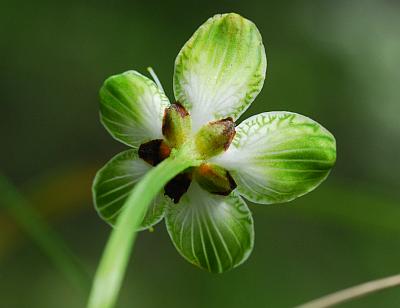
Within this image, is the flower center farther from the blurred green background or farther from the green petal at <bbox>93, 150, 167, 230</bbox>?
the blurred green background

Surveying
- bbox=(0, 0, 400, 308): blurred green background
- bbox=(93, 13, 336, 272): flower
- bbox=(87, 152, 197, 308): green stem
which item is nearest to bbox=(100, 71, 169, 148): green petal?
bbox=(93, 13, 336, 272): flower

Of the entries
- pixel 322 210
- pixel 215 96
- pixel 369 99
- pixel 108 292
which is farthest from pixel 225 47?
pixel 369 99

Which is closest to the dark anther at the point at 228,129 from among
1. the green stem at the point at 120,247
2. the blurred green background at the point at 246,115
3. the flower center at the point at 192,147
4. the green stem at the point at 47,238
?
the flower center at the point at 192,147

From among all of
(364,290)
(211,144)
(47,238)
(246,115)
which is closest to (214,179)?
(211,144)

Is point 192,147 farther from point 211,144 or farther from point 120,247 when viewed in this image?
point 120,247

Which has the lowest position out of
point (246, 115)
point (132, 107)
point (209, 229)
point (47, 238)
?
point (246, 115)
